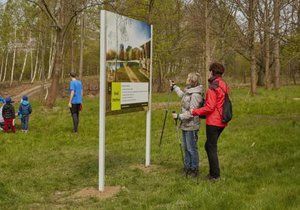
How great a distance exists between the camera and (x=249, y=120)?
17547 mm

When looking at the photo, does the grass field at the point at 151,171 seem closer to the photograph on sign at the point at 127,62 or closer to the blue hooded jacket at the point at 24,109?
the blue hooded jacket at the point at 24,109

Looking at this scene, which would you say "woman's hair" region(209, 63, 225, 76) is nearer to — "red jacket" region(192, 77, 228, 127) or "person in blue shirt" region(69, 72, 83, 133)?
"red jacket" region(192, 77, 228, 127)

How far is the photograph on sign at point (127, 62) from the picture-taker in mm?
8469

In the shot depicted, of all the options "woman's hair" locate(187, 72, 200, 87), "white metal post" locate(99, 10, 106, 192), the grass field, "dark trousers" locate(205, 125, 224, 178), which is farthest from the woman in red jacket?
"white metal post" locate(99, 10, 106, 192)

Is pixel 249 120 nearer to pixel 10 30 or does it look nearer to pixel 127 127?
pixel 127 127

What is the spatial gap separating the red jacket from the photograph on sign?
150cm

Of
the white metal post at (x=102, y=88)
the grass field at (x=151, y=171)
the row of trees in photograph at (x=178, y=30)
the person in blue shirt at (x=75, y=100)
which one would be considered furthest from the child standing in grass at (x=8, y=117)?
the row of trees in photograph at (x=178, y=30)

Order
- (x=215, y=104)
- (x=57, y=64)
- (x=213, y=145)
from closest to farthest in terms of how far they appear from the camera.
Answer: (x=215, y=104) → (x=213, y=145) → (x=57, y=64)

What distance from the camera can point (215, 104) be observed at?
8.54m

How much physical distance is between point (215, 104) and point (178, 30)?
115 ft

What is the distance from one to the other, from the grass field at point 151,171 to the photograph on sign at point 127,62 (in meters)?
1.58

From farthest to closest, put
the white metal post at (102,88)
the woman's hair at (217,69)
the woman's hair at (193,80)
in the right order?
1. the woman's hair at (193,80)
2. the woman's hair at (217,69)
3. the white metal post at (102,88)

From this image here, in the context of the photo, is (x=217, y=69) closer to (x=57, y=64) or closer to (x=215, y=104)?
(x=215, y=104)

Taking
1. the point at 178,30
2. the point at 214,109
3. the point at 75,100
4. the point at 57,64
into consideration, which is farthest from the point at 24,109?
the point at 178,30
